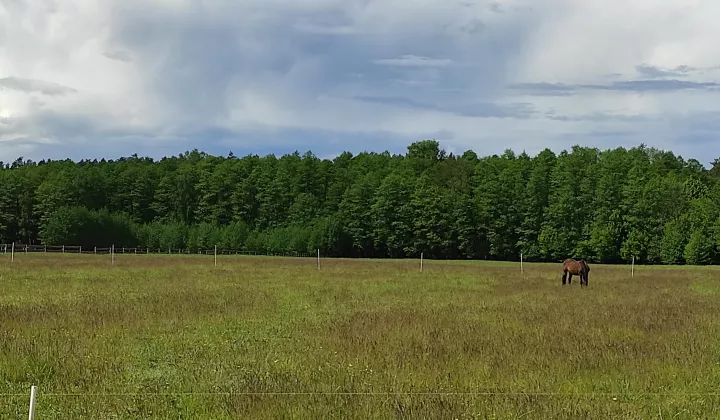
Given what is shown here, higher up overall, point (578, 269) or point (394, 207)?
point (394, 207)

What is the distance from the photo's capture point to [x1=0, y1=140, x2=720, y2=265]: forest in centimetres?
8394

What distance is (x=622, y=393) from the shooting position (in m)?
10.0

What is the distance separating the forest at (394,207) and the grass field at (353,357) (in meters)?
64.5

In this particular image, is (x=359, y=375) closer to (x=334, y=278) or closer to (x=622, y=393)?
(x=622, y=393)

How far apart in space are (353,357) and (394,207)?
84.8m

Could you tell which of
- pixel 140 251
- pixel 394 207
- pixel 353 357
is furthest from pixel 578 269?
pixel 140 251

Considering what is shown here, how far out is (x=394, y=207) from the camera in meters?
96.8

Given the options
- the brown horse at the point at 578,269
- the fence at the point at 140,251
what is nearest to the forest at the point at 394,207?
the fence at the point at 140,251

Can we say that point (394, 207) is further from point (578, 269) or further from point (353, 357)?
point (353, 357)

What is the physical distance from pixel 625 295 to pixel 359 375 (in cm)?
1686

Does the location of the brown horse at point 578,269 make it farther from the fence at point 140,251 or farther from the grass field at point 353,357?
the fence at point 140,251

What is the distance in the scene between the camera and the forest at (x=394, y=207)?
83938 millimetres

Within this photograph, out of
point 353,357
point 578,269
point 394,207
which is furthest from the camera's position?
point 394,207

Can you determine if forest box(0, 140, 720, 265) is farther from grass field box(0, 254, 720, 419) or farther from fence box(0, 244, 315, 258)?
grass field box(0, 254, 720, 419)
